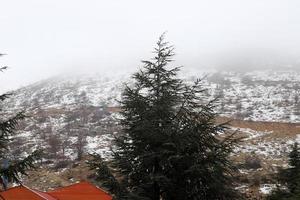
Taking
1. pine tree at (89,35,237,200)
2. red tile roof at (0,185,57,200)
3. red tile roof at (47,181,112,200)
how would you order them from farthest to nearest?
red tile roof at (47,181,112,200), red tile roof at (0,185,57,200), pine tree at (89,35,237,200)

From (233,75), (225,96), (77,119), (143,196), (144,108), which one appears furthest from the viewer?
(233,75)

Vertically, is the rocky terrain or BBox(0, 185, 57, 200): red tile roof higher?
BBox(0, 185, 57, 200): red tile roof

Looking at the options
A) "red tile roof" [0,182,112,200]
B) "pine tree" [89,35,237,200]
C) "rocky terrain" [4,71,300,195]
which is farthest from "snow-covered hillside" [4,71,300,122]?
"pine tree" [89,35,237,200]

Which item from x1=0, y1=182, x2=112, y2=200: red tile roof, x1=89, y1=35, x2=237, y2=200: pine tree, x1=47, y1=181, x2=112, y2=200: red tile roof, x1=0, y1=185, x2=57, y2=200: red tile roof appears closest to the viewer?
x1=89, y1=35, x2=237, y2=200: pine tree

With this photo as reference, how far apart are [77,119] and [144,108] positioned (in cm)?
8054

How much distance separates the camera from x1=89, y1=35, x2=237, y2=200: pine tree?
37.1 ft


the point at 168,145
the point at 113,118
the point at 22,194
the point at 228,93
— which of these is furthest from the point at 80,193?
the point at 228,93

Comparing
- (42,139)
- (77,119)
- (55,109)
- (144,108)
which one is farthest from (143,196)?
(55,109)

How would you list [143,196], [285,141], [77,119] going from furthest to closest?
[77,119], [285,141], [143,196]

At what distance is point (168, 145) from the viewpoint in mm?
11641

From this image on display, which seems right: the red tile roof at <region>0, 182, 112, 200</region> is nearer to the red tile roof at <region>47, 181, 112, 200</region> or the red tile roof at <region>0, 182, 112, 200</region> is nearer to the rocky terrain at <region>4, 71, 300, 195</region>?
the red tile roof at <region>47, 181, 112, 200</region>

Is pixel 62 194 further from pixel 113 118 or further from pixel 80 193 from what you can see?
pixel 113 118

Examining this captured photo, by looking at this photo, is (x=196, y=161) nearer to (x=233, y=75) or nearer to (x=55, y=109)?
(x=55, y=109)

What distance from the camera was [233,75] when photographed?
5689 inches
